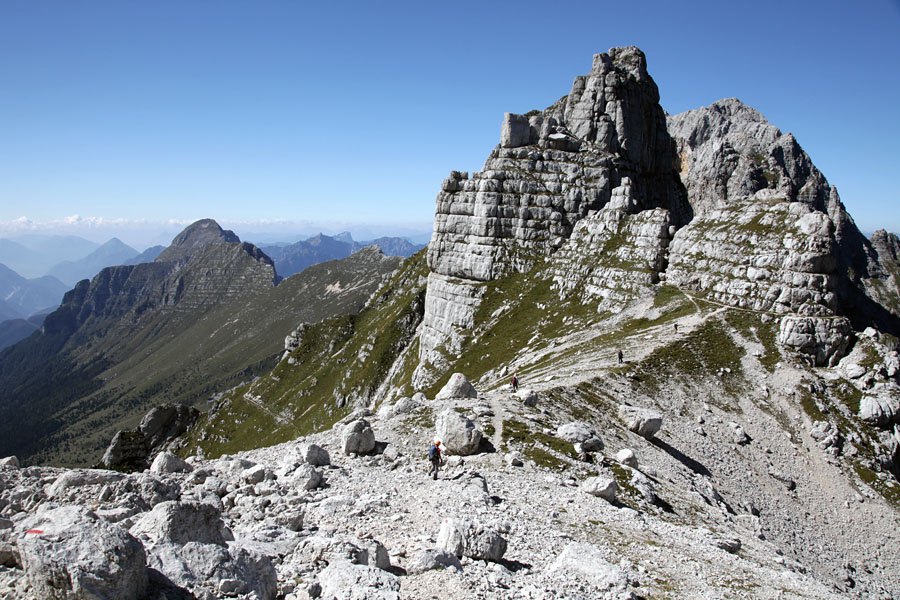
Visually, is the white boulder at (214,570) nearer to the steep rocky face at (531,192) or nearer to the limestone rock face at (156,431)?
the steep rocky face at (531,192)

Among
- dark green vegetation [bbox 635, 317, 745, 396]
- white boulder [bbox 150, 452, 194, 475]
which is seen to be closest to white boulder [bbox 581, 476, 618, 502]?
white boulder [bbox 150, 452, 194, 475]

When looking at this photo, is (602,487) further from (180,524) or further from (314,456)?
(180,524)

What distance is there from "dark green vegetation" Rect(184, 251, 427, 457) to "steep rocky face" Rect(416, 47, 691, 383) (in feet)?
64.3

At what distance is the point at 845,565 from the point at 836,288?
40.3 m

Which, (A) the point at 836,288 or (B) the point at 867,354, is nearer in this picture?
(B) the point at 867,354

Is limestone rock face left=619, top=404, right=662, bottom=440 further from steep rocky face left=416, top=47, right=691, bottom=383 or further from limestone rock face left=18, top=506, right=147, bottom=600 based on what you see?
steep rocky face left=416, top=47, right=691, bottom=383

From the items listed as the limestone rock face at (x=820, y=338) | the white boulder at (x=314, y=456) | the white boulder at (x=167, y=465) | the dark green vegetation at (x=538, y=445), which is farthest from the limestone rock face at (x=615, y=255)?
the white boulder at (x=167, y=465)

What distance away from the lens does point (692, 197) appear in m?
176

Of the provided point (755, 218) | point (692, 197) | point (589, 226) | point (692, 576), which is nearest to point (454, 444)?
point (692, 576)

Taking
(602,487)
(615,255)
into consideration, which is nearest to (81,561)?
(602,487)

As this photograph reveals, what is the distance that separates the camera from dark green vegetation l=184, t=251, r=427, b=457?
460 ft

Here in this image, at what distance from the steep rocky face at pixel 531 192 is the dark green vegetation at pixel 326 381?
19591mm

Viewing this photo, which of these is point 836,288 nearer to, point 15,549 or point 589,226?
point 589,226

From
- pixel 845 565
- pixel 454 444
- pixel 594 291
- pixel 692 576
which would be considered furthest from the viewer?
pixel 594 291
